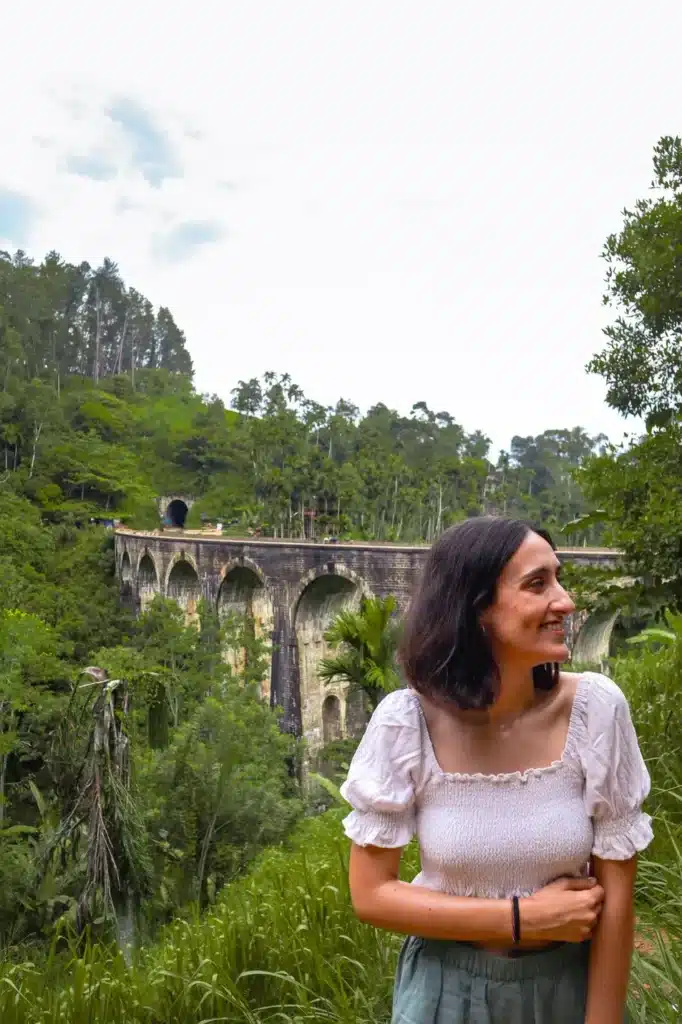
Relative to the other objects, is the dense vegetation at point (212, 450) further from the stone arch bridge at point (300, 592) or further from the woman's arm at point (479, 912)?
the woman's arm at point (479, 912)

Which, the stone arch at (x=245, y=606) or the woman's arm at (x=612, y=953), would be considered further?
the stone arch at (x=245, y=606)

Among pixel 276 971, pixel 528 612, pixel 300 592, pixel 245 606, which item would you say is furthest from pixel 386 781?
pixel 245 606

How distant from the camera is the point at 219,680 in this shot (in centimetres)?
2403

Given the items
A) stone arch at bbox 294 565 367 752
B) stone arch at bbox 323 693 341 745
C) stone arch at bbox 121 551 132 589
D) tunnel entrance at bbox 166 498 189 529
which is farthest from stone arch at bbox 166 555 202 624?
tunnel entrance at bbox 166 498 189 529

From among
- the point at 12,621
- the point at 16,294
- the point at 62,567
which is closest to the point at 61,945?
the point at 12,621

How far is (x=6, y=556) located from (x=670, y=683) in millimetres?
31791

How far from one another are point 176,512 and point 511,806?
164 ft

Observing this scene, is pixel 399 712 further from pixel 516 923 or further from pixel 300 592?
pixel 300 592

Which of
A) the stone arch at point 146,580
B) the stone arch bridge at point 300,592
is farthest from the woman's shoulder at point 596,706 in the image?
the stone arch at point 146,580

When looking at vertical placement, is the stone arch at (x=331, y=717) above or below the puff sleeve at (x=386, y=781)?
below

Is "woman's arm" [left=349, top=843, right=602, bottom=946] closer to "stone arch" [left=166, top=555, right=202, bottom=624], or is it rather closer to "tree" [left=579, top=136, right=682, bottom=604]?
"tree" [left=579, top=136, right=682, bottom=604]

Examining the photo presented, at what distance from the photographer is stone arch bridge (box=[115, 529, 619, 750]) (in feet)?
72.2

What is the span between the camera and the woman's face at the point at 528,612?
1.50 metres

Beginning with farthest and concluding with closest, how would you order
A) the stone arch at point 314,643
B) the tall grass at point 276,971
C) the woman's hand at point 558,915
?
1. the stone arch at point 314,643
2. the tall grass at point 276,971
3. the woman's hand at point 558,915
